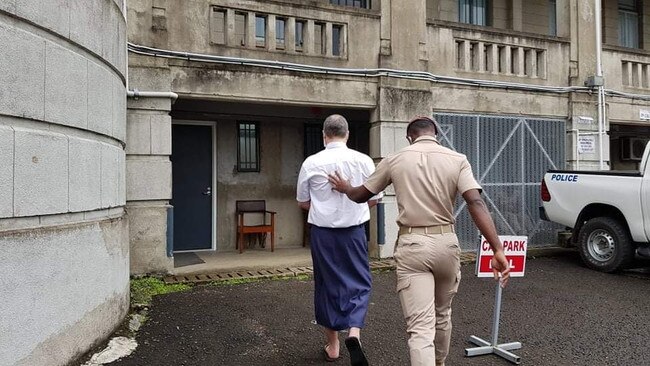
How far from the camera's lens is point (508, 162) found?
30.2 ft

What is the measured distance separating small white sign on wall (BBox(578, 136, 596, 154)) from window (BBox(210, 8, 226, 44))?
6.90m

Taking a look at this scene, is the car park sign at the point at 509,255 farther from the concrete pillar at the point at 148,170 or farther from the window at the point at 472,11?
the window at the point at 472,11

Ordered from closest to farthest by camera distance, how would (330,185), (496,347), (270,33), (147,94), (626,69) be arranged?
(330,185) < (496,347) < (147,94) < (270,33) < (626,69)

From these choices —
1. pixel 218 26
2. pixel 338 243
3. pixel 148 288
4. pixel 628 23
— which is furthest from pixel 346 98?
pixel 628 23

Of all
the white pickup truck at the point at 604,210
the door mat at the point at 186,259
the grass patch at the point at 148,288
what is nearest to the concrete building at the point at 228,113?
the grass patch at the point at 148,288

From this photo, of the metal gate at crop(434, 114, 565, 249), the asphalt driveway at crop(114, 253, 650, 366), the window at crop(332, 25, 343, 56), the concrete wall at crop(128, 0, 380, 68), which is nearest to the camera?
the asphalt driveway at crop(114, 253, 650, 366)

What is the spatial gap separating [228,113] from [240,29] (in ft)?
5.27

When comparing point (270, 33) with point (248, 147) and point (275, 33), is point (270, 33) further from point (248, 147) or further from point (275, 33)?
point (248, 147)

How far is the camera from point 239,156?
9.52 meters

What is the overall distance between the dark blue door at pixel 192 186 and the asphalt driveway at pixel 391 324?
8.70 feet

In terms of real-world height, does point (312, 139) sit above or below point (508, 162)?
above

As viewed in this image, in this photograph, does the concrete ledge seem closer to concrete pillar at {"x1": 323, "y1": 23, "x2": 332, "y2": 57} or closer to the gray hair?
concrete pillar at {"x1": 323, "y1": 23, "x2": 332, "y2": 57}

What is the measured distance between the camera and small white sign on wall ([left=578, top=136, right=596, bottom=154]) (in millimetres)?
9648

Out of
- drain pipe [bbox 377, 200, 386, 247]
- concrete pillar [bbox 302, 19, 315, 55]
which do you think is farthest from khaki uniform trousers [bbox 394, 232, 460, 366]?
concrete pillar [bbox 302, 19, 315, 55]
